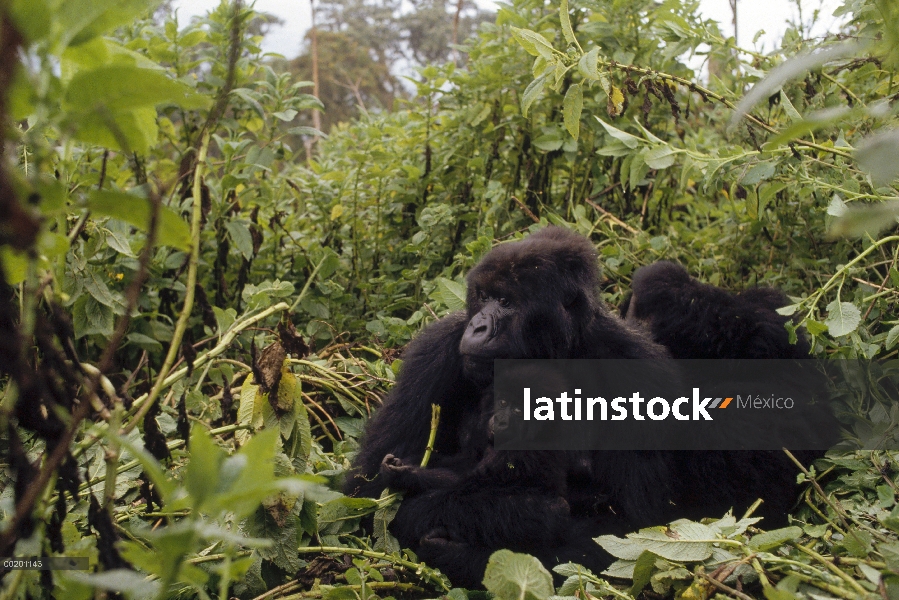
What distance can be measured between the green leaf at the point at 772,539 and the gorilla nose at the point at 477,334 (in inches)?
45.0

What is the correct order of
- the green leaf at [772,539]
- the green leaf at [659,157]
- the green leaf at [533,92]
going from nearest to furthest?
the green leaf at [772,539] → the green leaf at [533,92] → the green leaf at [659,157]

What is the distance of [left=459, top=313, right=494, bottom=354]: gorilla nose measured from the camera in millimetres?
2834

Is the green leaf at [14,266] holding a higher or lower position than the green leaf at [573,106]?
lower

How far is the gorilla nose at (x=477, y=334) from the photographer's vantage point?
2.83 m

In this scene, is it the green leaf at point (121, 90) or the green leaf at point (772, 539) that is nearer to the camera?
the green leaf at point (121, 90)

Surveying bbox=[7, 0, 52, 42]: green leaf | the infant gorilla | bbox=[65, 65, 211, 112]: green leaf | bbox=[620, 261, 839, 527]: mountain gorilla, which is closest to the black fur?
bbox=[620, 261, 839, 527]: mountain gorilla

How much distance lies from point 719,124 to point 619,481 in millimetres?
3594

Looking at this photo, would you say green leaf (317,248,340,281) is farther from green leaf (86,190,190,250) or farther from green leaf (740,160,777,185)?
green leaf (86,190,190,250)

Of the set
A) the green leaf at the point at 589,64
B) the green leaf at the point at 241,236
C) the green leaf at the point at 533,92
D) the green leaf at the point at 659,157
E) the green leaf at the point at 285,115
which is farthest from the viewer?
the green leaf at the point at 285,115

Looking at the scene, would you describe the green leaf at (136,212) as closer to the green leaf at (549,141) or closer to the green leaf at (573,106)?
the green leaf at (573,106)

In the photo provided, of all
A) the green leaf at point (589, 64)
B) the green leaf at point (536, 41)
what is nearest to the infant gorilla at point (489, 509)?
the green leaf at point (589, 64)

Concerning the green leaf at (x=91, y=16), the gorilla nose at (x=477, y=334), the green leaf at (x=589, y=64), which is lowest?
the gorilla nose at (x=477, y=334)

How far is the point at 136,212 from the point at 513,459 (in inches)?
74.1

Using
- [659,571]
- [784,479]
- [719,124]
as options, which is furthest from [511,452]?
[719,124]
